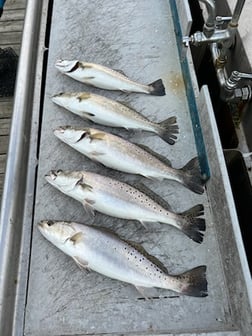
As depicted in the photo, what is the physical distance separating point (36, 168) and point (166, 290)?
1069 mm

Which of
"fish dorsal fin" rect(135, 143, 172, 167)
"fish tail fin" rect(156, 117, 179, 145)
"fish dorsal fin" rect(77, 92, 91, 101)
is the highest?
"fish dorsal fin" rect(77, 92, 91, 101)

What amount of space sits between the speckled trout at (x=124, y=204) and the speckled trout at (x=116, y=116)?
0.45 m

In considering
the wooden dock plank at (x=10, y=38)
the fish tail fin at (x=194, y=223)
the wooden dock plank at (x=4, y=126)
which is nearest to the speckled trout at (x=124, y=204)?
the fish tail fin at (x=194, y=223)

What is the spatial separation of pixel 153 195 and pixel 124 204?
0.18m

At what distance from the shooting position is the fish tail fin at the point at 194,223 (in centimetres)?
212

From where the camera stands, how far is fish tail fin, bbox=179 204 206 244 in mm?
2121

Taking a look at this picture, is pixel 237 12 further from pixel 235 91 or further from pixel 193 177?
pixel 193 177

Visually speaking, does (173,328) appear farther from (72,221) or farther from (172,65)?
(172,65)

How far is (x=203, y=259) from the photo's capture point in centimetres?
210

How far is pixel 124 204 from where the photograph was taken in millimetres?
2176

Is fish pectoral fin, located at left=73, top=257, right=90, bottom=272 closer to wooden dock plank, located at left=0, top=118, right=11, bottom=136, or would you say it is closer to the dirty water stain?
the dirty water stain

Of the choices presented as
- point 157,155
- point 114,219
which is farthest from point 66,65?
point 114,219

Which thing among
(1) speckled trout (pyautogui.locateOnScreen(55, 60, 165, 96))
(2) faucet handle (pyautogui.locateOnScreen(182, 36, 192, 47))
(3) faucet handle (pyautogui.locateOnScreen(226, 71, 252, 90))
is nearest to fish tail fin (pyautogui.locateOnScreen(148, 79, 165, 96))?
(1) speckled trout (pyautogui.locateOnScreen(55, 60, 165, 96))

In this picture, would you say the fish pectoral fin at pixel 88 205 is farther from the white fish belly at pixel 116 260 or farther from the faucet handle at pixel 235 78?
the faucet handle at pixel 235 78
